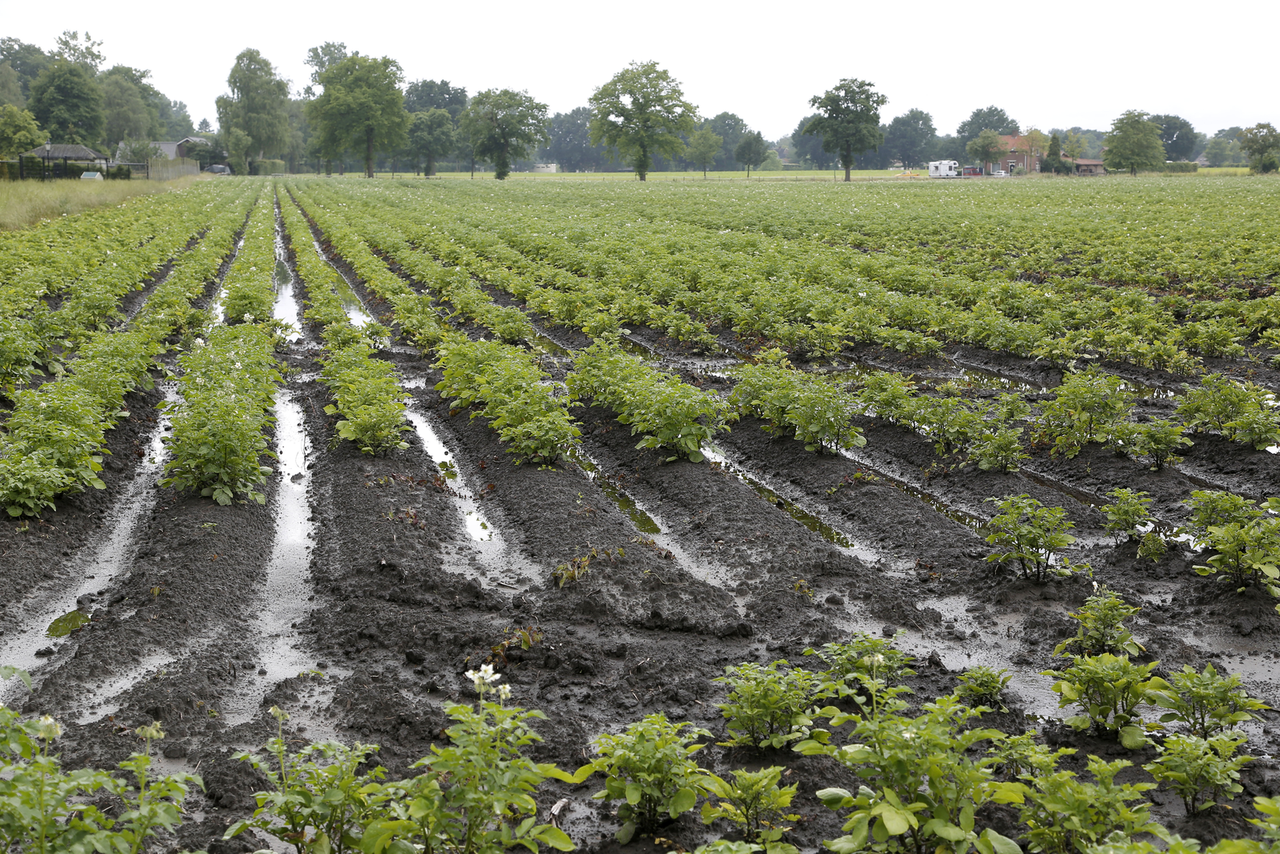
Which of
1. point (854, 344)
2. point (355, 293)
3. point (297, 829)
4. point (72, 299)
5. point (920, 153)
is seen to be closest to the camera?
point (297, 829)

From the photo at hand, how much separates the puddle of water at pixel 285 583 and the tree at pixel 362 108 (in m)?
89.1

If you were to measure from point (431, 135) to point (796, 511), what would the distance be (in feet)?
375

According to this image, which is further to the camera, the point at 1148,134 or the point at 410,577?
the point at 1148,134

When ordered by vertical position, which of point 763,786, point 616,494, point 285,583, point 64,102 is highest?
point 64,102

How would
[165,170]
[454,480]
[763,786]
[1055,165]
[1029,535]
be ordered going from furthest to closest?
[1055,165]
[165,170]
[454,480]
[1029,535]
[763,786]

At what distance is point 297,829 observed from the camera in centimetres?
321

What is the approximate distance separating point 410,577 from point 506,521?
146 centimetres

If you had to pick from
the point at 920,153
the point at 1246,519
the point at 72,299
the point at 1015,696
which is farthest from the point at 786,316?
the point at 920,153

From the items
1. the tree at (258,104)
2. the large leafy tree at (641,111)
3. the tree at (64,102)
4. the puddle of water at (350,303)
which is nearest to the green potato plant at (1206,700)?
the puddle of water at (350,303)

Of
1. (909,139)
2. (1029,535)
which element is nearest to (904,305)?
(1029,535)

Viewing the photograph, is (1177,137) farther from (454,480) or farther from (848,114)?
(454,480)

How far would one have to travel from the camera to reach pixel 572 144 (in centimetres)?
A: 18012

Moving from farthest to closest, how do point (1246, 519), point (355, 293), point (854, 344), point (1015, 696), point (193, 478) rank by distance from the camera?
point (355, 293), point (854, 344), point (193, 478), point (1246, 519), point (1015, 696)

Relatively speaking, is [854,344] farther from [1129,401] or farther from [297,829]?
[297,829]
